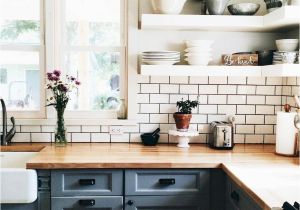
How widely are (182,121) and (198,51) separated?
51cm

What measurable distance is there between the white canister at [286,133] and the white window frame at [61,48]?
3.84 feet

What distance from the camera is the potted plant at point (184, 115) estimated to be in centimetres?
281

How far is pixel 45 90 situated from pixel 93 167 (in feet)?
3.14

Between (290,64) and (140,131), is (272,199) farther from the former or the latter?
(140,131)

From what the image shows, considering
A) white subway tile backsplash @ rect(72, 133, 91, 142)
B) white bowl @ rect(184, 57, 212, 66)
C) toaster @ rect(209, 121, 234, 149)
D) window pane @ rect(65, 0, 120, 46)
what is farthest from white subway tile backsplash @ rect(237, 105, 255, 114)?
white subway tile backsplash @ rect(72, 133, 91, 142)

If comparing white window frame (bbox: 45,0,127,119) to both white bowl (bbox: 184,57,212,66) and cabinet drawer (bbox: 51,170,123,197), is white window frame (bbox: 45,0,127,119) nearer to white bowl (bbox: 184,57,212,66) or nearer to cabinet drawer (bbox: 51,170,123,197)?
white bowl (bbox: 184,57,212,66)

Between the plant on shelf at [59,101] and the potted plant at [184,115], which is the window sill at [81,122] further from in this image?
the potted plant at [184,115]

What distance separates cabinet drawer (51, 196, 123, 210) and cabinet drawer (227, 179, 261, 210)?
2.14 ft

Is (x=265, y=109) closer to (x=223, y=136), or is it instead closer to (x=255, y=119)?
(x=255, y=119)

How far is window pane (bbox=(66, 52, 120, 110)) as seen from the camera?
302 centimetres

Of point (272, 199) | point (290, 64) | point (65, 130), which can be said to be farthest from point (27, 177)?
point (290, 64)

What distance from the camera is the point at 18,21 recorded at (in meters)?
2.97

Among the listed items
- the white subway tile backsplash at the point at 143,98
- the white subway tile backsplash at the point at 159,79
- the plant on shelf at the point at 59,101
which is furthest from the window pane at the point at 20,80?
the white subway tile backsplash at the point at 159,79

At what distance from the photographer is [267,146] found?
9.69 feet
